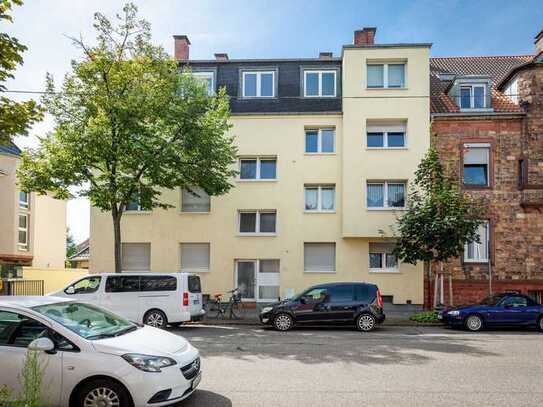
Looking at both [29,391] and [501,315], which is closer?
[29,391]

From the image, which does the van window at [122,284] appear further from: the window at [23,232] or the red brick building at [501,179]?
the window at [23,232]

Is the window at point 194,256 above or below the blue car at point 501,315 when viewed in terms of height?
above

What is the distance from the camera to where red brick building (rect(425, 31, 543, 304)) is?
20188 mm

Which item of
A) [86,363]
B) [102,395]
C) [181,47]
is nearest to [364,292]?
[102,395]

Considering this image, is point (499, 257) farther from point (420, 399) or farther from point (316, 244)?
point (420, 399)

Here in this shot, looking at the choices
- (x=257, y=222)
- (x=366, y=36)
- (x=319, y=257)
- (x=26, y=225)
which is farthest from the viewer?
(x=26, y=225)

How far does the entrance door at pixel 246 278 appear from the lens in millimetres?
21281

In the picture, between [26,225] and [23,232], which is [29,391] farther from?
[26,225]

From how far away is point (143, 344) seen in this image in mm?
6082

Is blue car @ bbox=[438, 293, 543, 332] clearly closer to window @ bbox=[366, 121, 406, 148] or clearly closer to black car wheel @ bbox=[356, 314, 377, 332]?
black car wheel @ bbox=[356, 314, 377, 332]

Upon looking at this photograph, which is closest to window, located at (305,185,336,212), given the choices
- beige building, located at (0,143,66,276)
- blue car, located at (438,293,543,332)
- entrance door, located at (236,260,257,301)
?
entrance door, located at (236,260,257,301)

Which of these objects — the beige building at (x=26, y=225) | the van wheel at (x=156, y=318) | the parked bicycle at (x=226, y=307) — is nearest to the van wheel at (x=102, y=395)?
the van wheel at (x=156, y=318)

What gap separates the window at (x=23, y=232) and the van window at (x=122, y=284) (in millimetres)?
16919

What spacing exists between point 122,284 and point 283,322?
5131 mm
